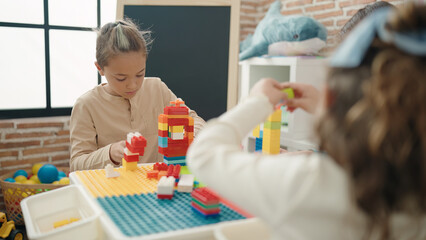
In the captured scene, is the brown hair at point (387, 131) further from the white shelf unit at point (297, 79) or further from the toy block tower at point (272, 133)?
the white shelf unit at point (297, 79)

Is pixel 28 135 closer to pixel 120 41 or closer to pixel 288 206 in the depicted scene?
pixel 120 41

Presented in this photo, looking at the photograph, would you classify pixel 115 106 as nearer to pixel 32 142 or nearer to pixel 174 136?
pixel 174 136

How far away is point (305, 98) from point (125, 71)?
0.78 m

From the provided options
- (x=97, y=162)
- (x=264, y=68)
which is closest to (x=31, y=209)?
(x=97, y=162)

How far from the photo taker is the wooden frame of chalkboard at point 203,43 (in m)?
1.94

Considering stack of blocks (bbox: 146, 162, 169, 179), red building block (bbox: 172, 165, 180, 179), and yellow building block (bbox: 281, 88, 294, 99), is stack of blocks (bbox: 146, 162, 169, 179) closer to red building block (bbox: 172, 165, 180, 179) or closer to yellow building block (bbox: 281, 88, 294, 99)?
red building block (bbox: 172, 165, 180, 179)

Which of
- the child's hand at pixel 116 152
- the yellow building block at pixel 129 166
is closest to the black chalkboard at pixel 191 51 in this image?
the child's hand at pixel 116 152

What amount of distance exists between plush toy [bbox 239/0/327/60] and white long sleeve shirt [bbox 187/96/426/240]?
1800mm

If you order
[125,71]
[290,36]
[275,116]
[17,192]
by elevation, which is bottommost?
[17,192]

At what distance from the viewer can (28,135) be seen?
233 cm

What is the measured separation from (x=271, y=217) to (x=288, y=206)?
0.11 ft

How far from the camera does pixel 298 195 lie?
1.58 feet

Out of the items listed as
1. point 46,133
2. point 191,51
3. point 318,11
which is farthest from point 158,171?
point 318,11

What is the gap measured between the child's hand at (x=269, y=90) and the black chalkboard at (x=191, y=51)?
3.94 ft
